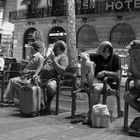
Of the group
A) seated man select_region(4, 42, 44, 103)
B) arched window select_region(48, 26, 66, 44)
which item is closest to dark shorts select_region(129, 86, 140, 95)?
seated man select_region(4, 42, 44, 103)

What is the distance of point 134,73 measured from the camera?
5.56 m

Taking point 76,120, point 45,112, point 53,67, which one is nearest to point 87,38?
point 53,67

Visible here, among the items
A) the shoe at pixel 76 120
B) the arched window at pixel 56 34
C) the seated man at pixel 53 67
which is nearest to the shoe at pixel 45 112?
the seated man at pixel 53 67

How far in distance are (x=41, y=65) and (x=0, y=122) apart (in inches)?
64.6

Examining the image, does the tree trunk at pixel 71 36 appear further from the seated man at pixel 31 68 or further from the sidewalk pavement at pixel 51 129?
the sidewalk pavement at pixel 51 129

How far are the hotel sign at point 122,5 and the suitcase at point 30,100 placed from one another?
2179 centimetres

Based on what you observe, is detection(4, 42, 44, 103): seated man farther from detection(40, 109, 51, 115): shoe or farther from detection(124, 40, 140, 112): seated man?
detection(124, 40, 140, 112): seated man

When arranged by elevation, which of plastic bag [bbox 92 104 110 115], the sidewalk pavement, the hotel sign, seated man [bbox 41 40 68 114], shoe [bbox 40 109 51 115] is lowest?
the sidewalk pavement

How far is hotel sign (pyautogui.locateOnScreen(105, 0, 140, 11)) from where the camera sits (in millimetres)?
27466

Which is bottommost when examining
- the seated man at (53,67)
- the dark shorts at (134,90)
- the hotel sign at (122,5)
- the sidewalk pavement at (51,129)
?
the sidewalk pavement at (51,129)

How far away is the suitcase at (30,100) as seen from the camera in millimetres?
6801

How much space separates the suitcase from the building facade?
20.5 m

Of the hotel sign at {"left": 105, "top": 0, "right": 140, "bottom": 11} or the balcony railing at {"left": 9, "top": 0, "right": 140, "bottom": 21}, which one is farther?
the balcony railing at {"left": 9, "top": 0, "right": 140, "bottom": 21}

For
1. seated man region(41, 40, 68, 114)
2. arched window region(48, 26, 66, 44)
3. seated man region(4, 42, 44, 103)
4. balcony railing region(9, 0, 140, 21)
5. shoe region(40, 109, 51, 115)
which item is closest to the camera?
seated man region(41, 40, 68, 114)
